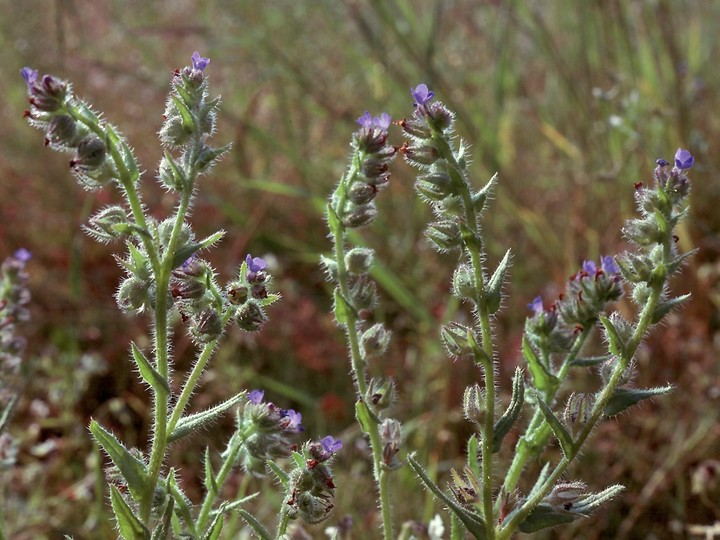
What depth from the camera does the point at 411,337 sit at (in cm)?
348

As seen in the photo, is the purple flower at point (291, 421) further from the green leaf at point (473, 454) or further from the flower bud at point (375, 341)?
the green leaf at point (473, 454)

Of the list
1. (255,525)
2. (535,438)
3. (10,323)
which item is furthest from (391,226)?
(255,525)

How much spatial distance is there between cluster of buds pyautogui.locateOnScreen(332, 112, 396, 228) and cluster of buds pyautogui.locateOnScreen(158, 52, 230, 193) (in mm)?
203

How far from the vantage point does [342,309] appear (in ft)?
4.26

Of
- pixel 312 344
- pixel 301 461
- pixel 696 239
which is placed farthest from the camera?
pixel 696 239

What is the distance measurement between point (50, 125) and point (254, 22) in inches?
153

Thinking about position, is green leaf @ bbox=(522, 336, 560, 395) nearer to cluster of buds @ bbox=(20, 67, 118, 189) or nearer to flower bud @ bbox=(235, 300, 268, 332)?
flower bud @ bbox=(235, 300, 268, 332)

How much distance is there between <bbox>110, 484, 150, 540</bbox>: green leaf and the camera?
41.9 inches

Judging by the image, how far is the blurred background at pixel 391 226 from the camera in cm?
258

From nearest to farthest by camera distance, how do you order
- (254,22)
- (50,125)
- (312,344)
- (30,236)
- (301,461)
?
1. (50,125)
2. (301,461)
3. (312,344)
4. (30,236)
5. (254,22)

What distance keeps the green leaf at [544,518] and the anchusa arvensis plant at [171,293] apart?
29cm

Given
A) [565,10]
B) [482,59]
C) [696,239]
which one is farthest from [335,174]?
[696,239]

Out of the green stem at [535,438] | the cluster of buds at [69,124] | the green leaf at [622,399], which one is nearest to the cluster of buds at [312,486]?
the green stem at [535,438]

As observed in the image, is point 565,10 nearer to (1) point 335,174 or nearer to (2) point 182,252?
(1) point 335,174
